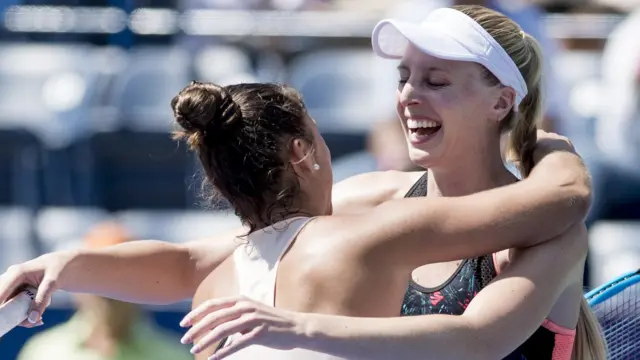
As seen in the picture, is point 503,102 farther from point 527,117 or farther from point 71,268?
point 71,268

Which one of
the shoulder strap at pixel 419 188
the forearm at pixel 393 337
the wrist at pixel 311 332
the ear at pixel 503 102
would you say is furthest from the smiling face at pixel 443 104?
the wrist at pixel 311 332

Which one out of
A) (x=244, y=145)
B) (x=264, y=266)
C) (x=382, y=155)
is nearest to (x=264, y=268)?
A: (x=264, y=266)

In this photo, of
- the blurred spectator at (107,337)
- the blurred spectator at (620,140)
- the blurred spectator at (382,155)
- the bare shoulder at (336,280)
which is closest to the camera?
the bare shoulder at (336,280)

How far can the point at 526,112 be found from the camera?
2207 millimetres

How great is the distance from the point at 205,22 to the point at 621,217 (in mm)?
2136

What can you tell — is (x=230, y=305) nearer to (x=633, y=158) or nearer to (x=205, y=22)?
(x=633, y=158)

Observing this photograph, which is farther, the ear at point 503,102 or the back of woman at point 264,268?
the ear at point 503,102

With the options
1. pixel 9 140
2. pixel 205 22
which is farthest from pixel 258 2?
pixel 9 140

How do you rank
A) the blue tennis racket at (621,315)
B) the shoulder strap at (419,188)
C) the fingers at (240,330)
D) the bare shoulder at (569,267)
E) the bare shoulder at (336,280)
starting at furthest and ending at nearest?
the blue tennis racket at (621,315) < the shoulder strap at (419,188) < the bare shoulder at (569,267) < the bare shoulder at (336,280) < the fingers at (240,330)

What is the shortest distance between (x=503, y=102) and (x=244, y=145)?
20.9 inches

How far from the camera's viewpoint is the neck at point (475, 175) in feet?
7.29

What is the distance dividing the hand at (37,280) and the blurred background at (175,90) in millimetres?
2756

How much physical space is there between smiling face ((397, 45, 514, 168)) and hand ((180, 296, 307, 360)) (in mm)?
626

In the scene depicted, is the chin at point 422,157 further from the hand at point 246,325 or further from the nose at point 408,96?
the hand at point 246,325
